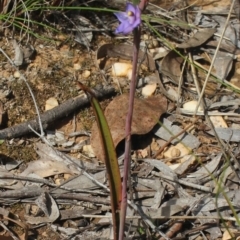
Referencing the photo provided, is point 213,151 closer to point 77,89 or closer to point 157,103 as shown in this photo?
point 157,103

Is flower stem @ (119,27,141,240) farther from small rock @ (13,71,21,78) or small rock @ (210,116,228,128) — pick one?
small rock @ (13,71,21,78)

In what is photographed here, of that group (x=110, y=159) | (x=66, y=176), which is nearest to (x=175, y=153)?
(x=66, y=176)

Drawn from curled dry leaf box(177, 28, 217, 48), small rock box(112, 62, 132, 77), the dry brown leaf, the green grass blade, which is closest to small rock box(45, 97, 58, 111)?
small rock box(112, 62, 132, 77)

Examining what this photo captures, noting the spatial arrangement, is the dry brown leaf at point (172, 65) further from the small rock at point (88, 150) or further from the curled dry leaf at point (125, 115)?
the small rock at point (88, 150)

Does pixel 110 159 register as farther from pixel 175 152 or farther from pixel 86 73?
pixel 86 73

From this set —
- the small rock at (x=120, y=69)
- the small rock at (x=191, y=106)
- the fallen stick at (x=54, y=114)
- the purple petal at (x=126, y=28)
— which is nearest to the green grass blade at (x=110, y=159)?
the purple petal at (x=126, y=28)
